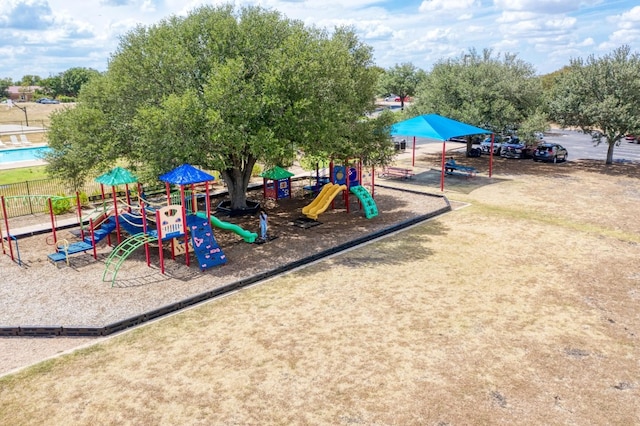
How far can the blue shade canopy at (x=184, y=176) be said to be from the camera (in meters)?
14.6

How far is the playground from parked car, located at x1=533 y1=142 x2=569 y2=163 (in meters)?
18.0

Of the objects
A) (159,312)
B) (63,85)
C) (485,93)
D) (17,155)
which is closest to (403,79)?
(485,93)

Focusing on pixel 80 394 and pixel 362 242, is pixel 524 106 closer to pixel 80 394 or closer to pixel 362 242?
pixel 362 242

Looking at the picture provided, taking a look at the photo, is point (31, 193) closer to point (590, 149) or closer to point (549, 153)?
point (549, 153)

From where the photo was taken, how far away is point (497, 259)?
50.4 feet

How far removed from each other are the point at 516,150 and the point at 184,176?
29.8m

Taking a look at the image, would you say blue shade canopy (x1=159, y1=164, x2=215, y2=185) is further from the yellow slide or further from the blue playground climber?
the yellow slide

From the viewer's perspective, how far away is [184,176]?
48.4 ft

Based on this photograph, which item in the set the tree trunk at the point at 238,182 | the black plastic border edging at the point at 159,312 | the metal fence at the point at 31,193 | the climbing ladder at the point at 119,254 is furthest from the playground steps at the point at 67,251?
the tree trunk at the point at 238,182

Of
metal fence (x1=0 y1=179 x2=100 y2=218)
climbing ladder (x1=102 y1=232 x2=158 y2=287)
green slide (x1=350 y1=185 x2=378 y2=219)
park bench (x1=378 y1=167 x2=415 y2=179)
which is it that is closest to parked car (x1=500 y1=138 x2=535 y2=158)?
park bench (x1=378 y1=167 x2=415 y2=179)

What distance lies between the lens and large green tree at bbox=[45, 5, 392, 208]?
15.3 m

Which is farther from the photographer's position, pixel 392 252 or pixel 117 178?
pixel 392 252

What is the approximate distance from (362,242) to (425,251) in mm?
2404

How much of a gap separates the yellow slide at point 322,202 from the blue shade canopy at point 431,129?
7.36 metres
